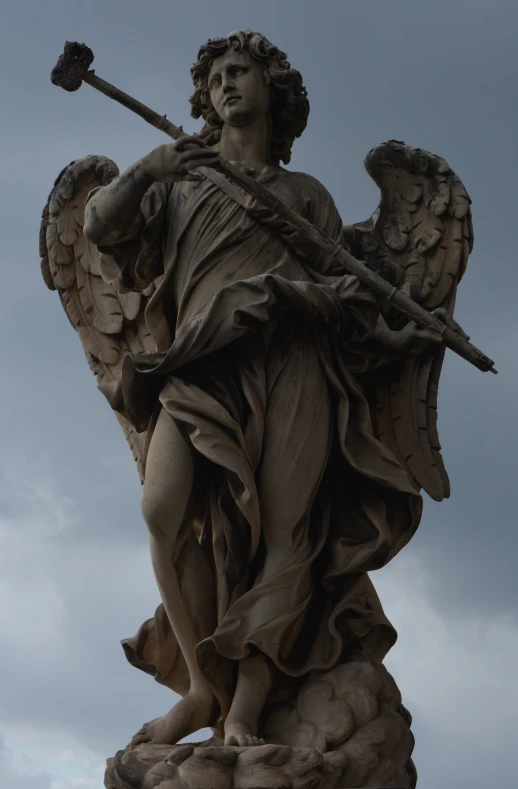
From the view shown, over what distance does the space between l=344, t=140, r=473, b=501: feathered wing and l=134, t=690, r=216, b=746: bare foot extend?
1604 millimetres

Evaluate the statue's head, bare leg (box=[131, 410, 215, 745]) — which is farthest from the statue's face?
bare leg (box=[131, 410, 215, 745])

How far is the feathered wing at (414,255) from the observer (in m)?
9.70

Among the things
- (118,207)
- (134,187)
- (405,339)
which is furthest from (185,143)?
(405,339)

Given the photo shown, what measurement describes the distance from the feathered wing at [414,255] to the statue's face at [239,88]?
0.72m

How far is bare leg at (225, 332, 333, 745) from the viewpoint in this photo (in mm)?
8773

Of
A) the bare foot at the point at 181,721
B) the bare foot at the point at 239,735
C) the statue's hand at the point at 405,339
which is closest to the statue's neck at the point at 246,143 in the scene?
the statue's hand at the point at 405,339

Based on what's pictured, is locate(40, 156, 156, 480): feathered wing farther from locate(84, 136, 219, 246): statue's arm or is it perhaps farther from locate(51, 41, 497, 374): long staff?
locate(51, 41, 497, 374): long staff

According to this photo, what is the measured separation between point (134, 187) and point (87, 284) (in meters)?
1.24

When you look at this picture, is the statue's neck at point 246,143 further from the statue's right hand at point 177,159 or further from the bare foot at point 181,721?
the bare foot at point 181,721

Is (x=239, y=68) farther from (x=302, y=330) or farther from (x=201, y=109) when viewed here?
(x=302, y=330)

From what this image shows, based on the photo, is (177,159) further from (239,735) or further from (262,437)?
(239,735)

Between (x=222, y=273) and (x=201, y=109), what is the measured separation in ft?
3.69

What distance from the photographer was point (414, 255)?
33.1 ft

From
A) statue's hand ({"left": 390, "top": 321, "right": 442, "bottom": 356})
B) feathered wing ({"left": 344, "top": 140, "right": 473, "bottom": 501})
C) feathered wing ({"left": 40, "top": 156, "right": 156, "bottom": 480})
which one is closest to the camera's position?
statue's hand ({"left": 390, "top": 321, "right": 442, "bottom": 356})
